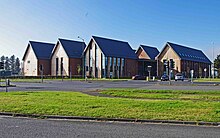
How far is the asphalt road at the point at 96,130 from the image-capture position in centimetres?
773

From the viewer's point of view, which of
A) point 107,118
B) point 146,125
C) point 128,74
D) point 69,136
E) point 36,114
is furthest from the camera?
point 128,74

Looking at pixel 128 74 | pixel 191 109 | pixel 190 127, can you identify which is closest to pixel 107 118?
pixel 190 127

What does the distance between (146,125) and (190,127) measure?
135cm

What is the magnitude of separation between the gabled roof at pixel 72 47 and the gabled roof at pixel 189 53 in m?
25.7

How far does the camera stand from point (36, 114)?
11320mm

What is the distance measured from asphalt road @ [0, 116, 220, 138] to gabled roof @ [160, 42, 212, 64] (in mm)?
78094

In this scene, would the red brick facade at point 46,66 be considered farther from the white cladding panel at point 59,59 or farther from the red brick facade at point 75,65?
the red brick facade at point 75,65

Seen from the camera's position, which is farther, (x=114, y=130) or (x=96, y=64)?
(x=96, y=64)

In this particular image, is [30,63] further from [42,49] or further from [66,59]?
[66,59]

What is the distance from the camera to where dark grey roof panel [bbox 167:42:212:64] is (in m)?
87.0

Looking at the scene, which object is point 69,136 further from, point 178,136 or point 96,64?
point 96,64

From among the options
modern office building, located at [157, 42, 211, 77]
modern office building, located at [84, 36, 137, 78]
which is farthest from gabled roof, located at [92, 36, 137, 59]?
modern office building, located at [157, 42, 211, 77]

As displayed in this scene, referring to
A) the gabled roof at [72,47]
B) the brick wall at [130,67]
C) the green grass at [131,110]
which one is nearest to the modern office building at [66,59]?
the gabled roof at [72,47]

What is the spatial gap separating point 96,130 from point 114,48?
236 feet
